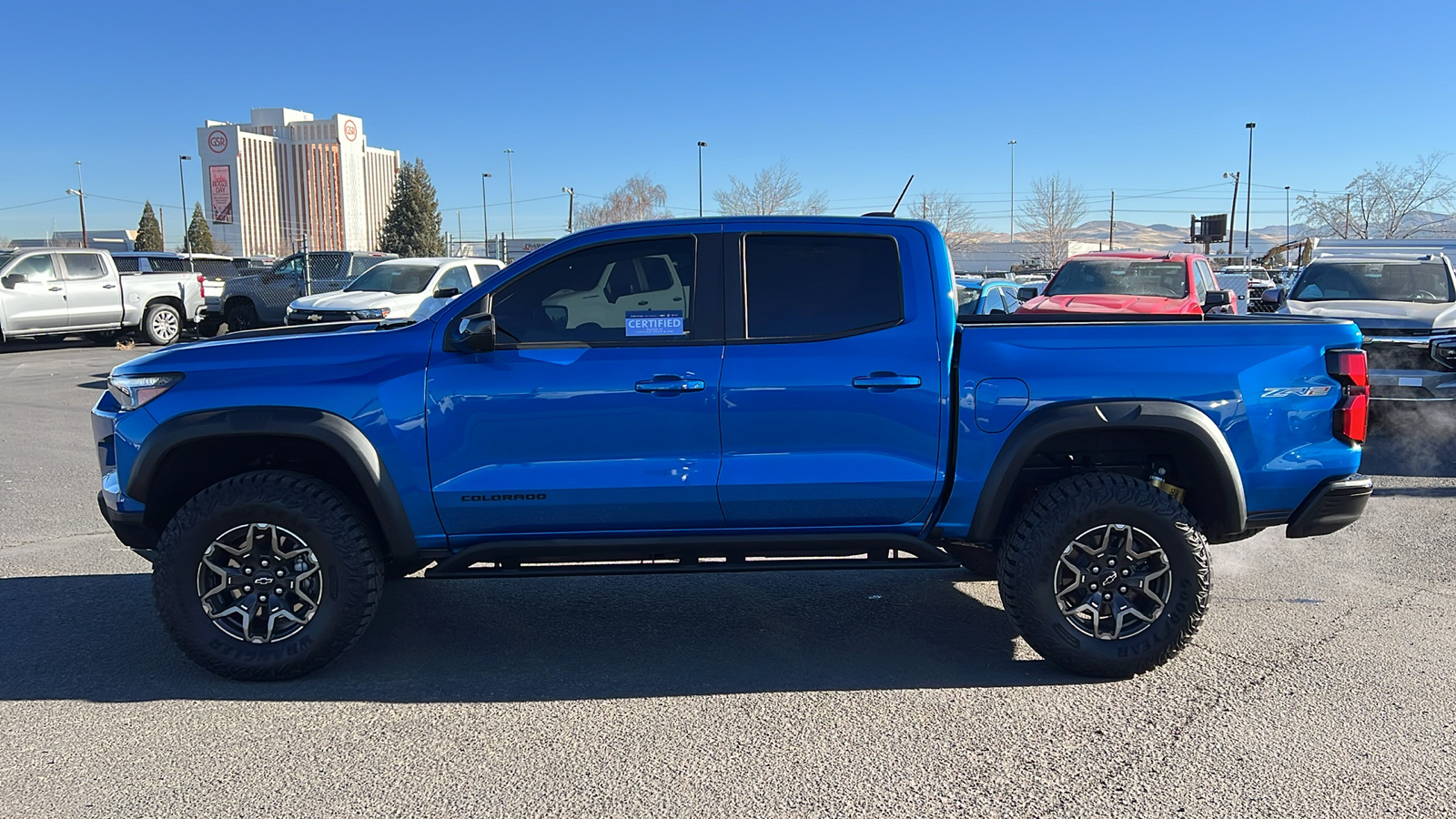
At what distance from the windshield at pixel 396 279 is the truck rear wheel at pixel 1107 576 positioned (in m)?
12.6

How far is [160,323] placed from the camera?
19844 mm

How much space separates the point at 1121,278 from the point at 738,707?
35.8ft

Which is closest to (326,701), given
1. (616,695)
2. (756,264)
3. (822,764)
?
(616,695)

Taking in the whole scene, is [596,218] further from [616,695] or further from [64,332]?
[616,695]

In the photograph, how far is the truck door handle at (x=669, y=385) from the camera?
14.2 feet

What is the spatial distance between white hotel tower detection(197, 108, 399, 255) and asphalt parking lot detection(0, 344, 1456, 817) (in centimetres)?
13607

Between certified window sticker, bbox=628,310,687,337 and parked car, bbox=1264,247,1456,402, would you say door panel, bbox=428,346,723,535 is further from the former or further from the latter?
parked car, bbox=1264,247,1456,402

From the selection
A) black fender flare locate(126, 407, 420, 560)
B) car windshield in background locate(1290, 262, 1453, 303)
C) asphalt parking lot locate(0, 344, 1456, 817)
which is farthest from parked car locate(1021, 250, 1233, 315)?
black fender flare locate(126, 407, 420, 560)

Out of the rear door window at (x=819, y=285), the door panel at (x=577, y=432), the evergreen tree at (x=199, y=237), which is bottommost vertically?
the door panel at (x=577, y=432)

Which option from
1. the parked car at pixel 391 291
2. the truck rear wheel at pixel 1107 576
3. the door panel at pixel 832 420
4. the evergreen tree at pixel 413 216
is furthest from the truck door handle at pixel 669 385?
the evergreen tree at pixel 413 216

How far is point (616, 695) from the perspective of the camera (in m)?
4.27

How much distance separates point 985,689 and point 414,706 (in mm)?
Answer: 2248

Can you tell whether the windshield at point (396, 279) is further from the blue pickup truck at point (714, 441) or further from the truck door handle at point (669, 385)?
the truck door handle at point (669, 385)

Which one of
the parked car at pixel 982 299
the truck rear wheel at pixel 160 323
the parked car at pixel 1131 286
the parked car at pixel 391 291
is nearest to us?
the parked car at pixel 982 299
